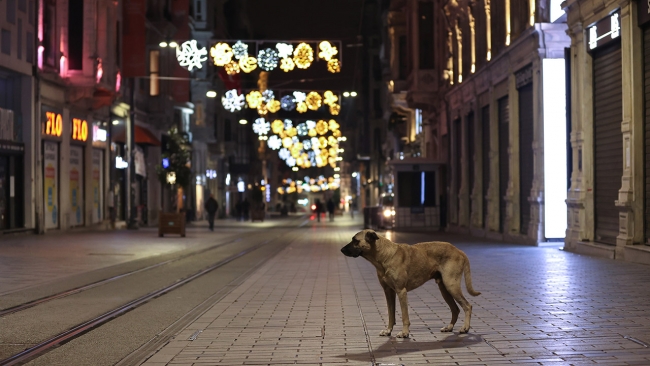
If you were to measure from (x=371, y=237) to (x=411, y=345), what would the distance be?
1.10 meters

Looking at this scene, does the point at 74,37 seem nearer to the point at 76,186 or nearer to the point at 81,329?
the point at 76,186

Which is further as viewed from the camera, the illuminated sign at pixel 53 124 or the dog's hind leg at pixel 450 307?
the illuminated sign at pixel 53 124

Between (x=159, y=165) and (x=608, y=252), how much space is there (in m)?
37.1

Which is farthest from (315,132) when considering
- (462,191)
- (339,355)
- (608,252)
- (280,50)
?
(339,355)

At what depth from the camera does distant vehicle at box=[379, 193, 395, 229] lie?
44094mm

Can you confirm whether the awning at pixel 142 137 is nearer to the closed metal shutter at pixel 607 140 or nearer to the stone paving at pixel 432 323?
the closed metal shutter at pixel 607 140

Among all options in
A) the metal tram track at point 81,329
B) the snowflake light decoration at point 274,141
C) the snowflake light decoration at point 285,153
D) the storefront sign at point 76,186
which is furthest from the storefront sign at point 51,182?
the snowflake light decoration at point 285,153

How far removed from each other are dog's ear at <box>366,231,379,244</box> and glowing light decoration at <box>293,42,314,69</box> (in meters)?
22.3

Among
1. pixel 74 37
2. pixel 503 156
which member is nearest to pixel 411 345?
pixel 503 156

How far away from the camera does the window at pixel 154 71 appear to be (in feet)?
177

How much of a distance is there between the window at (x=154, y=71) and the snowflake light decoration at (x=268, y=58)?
23.8 m

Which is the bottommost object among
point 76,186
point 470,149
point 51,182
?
point 76,186

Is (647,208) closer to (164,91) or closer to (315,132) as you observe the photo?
(315,132)

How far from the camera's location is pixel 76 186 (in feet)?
134
